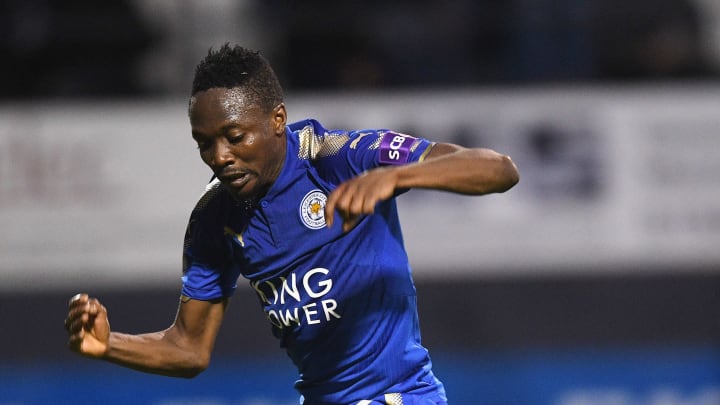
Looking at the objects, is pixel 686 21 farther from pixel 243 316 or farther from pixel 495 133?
pixel 243 316

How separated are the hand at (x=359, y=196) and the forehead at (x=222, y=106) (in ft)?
2.03

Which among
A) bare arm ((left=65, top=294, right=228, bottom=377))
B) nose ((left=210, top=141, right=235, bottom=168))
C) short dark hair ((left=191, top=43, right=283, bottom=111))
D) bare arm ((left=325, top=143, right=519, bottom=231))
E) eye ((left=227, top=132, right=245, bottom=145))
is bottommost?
bare arm ((left=65, top=294, right=228, bottom=377))

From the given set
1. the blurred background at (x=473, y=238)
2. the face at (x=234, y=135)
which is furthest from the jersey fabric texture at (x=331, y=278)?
the blurred background at (x=473, y=238)

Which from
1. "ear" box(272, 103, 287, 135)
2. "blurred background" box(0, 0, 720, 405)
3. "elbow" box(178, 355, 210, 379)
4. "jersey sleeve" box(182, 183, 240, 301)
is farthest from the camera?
"blurred background" box(0, 0, 720, 405)

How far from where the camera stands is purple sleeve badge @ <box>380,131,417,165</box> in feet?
11.4

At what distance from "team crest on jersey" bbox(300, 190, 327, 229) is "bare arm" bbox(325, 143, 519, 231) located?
498 mm

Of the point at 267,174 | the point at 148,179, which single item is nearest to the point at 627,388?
the point at 148,179

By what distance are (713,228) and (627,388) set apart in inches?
50.5

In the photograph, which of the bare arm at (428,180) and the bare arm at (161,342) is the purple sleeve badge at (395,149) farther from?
the bare arm at (161,342)

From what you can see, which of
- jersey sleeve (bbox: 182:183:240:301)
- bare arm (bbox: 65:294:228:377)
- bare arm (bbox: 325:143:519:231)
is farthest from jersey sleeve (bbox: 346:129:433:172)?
bare arm (bbox: 65:294:228:377)

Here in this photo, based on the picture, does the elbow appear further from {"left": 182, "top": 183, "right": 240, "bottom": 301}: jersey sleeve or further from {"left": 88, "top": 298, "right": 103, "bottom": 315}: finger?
{"left": 88, "top": 298, "right": 103, "bottom": 315}: finger

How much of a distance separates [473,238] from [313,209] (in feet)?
13.8

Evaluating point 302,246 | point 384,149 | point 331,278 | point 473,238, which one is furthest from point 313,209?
point 473,238

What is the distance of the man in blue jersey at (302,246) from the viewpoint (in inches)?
138
